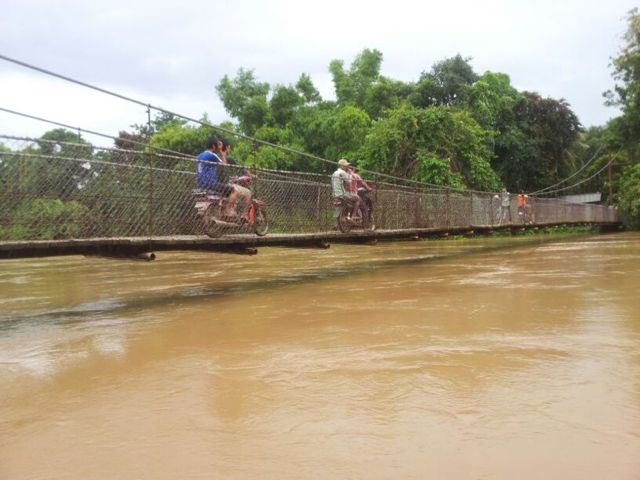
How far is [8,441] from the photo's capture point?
6.41 feet

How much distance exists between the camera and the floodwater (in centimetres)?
172

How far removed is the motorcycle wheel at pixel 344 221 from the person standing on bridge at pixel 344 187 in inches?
4.2

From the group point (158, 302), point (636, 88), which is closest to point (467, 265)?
point (158, 302)

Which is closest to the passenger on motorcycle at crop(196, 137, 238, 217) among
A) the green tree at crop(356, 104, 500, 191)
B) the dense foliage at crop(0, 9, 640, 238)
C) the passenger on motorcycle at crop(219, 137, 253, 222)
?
the passenger on motorcycle at crop(219, 137, 253, 222)

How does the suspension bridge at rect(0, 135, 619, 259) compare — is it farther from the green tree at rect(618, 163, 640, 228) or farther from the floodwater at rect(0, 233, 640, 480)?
the green tree at rect(618, 163, 640, 228)

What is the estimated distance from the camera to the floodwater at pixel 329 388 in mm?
1718

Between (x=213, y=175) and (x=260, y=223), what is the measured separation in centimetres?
96

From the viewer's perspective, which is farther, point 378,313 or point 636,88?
point 636,88

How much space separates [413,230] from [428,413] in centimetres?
789

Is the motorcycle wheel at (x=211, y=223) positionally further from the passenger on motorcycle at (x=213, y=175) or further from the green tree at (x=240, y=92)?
the green tree at (x=240, y=92)

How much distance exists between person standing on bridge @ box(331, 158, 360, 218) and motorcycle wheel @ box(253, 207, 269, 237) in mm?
1477

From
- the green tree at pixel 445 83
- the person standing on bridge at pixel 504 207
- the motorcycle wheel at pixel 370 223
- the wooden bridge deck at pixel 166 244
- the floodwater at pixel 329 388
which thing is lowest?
the floodwater at pixel 329 388

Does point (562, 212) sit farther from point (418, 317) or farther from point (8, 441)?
point (8, 441)

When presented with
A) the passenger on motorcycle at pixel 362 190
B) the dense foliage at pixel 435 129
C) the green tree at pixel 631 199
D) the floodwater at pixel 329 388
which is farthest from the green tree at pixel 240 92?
the floodwater at pixel 329 388
